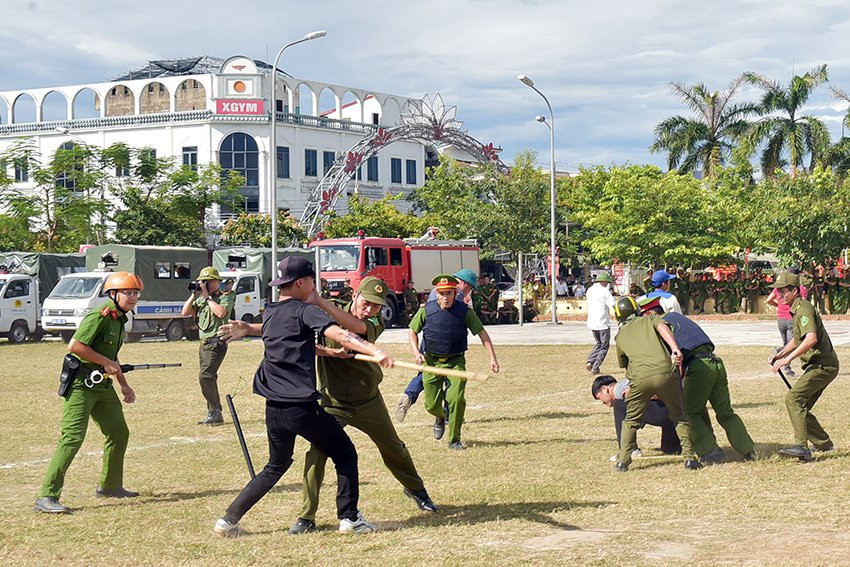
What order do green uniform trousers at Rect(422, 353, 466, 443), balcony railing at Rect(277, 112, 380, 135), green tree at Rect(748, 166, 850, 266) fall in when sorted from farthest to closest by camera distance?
balcony railing at Rect(277, 112, 380, 135), green tree at Rect(748, 166, 850, 266), green uniform trousers at Rect(422, 353, 466, 443)

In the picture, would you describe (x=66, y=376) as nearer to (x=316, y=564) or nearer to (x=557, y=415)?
(x=316, y=564)

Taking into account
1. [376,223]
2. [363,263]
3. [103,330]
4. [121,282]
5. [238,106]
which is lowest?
[103,330]

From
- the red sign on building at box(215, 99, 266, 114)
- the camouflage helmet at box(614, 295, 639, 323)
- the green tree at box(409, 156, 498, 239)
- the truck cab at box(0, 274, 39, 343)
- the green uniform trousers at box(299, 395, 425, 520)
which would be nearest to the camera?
the green uniform trousers at box(299, 395, 425, 520)

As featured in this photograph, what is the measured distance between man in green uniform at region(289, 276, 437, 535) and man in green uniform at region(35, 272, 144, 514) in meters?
1.77

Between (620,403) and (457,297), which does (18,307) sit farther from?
(620,403)

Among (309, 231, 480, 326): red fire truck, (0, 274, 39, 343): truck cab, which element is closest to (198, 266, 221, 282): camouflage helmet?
(0, 274, 39, 343): truck cab

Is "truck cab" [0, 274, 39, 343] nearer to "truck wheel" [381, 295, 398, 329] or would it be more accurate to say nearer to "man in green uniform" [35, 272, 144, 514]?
"truck wheel" [381, 295, 398, 329]

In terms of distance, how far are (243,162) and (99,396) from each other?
57968 millimetres

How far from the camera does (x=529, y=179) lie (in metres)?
45.7

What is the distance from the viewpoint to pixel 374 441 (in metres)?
7.59

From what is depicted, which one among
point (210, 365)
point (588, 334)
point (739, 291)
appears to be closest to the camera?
point (210, 365)

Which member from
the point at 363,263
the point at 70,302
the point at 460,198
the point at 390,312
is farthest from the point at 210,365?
the point at 460,198

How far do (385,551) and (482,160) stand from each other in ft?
164

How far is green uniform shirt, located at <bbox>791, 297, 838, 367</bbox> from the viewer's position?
9703mm
